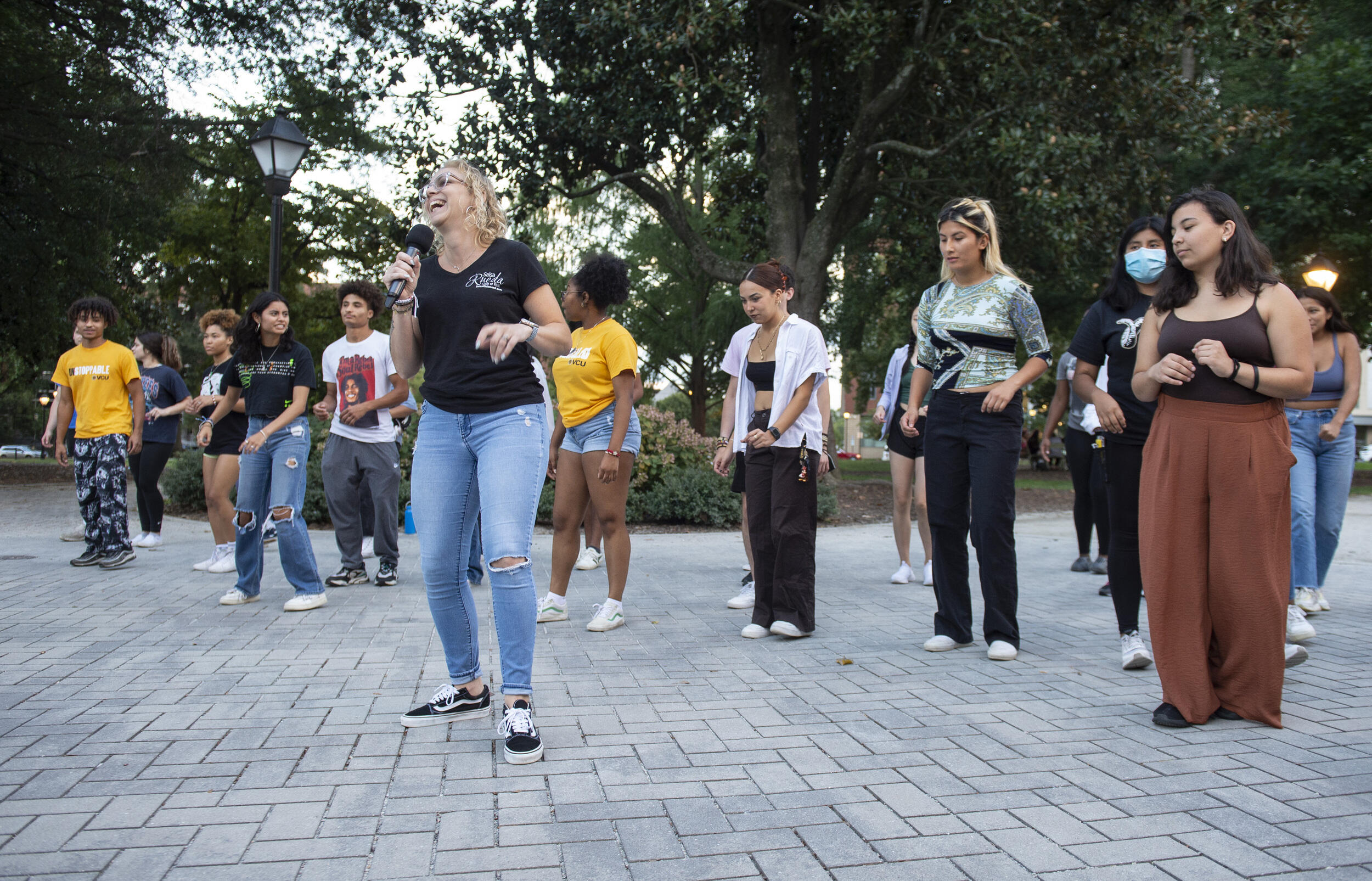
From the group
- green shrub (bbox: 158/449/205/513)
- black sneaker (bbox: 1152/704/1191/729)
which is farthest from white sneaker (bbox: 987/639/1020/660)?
green shrub (bbox: 158/449/205/513)

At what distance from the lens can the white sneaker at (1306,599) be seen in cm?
612

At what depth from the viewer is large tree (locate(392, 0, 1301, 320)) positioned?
1237 cm

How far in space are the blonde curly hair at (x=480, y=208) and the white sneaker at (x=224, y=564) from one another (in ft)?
16.2

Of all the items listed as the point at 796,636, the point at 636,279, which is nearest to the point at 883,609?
the point at 796,636

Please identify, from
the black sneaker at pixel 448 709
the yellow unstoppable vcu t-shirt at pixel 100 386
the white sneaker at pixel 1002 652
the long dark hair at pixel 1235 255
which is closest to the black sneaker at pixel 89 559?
the yellow unstoppable vcu t-shirt at pixel 100 386

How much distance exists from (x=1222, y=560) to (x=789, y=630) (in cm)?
226

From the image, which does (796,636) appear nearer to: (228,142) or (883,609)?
(883,609)

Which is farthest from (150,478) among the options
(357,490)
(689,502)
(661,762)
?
(661,762)

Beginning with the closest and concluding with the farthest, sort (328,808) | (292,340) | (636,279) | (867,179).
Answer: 1. (328,808)
2. (292,340)
3. (867,179)
4. (636,279)

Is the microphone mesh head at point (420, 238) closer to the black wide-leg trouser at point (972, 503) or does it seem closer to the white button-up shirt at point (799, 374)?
the white button-up shirt at point (799, 374)

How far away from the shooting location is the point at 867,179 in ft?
51.2

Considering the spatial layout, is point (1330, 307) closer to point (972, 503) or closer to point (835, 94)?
point (972, 503)

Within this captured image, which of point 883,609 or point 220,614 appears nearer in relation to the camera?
point 220,614

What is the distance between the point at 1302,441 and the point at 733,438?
3475mm
